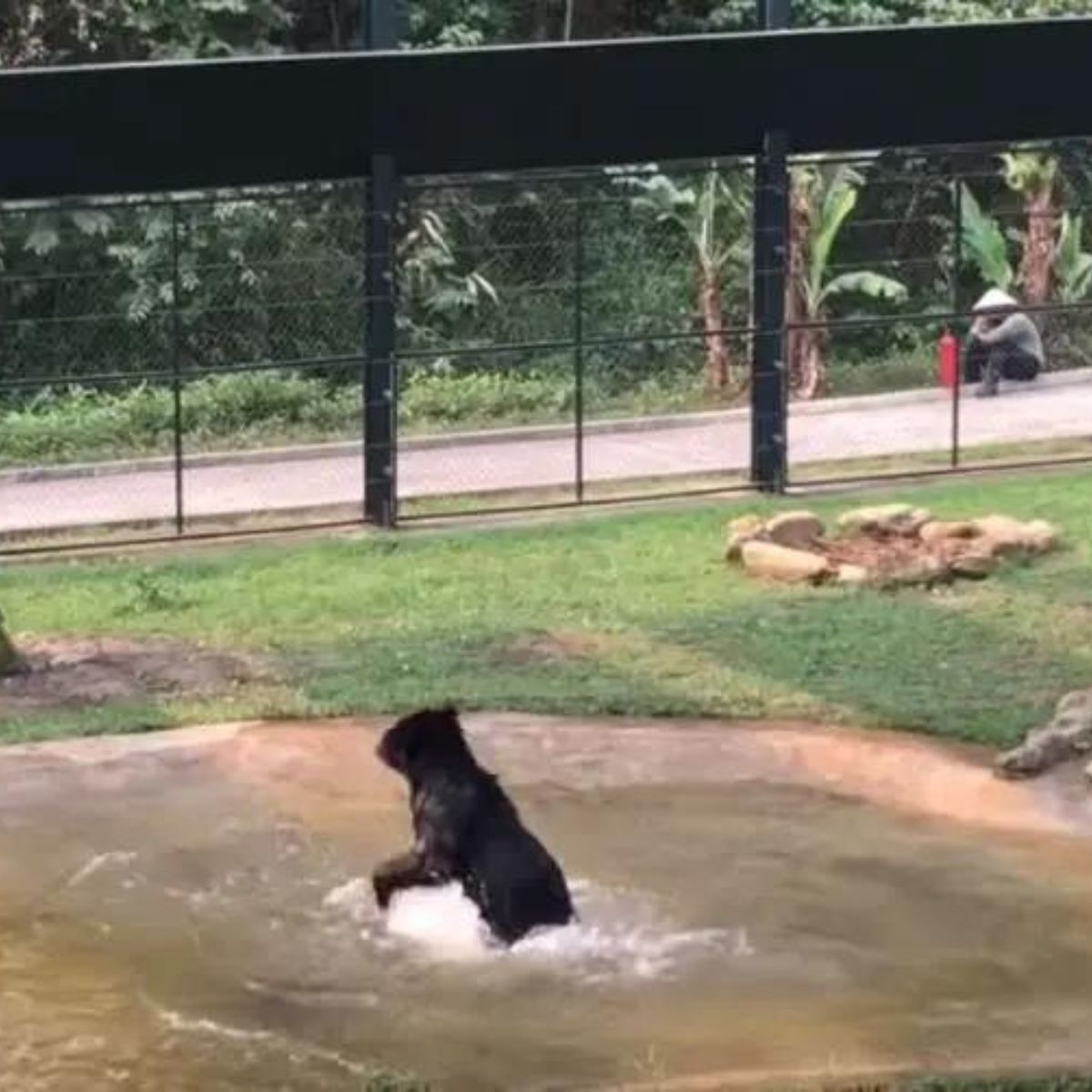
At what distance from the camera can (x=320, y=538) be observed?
60.4ft

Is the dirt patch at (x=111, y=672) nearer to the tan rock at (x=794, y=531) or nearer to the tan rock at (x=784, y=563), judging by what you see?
the tan rock at (x=784, y=563)

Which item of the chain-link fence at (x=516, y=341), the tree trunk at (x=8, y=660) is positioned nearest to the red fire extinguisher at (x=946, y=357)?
the chain-link fence at (x=516, y=341)

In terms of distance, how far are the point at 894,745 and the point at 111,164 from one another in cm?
690

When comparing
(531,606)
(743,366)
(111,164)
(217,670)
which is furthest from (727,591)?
(743,366)

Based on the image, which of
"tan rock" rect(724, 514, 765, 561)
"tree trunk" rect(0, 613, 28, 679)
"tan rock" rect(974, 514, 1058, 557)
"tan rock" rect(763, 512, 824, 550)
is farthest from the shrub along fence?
"tree trunk" rect(0, 613, 28, 679)

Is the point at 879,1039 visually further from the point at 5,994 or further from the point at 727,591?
the point at 727,591

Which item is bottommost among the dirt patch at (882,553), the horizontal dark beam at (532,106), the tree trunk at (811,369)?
the dirt patch at (882,553)

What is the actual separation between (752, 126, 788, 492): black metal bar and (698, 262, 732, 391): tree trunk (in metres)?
4.74

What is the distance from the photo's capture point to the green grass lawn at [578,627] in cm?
1356

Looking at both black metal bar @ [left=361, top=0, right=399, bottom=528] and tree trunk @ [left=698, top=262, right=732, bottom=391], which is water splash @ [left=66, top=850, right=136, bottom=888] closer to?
black metal bar @ [left=361, top=0, right=399, bottom=528]

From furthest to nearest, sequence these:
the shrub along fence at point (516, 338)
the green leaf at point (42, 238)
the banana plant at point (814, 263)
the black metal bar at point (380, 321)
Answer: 1. the banana plant at point (814, 263)
2. the green leaf at point (42, 238)
3. the shrub along fence at point (516, 338)
4. the black metal bar at point (380, 321)

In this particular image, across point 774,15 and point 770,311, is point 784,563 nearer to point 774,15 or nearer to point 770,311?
point 770,311

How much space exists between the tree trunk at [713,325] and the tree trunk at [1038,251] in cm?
304

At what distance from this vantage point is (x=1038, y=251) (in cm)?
2734
